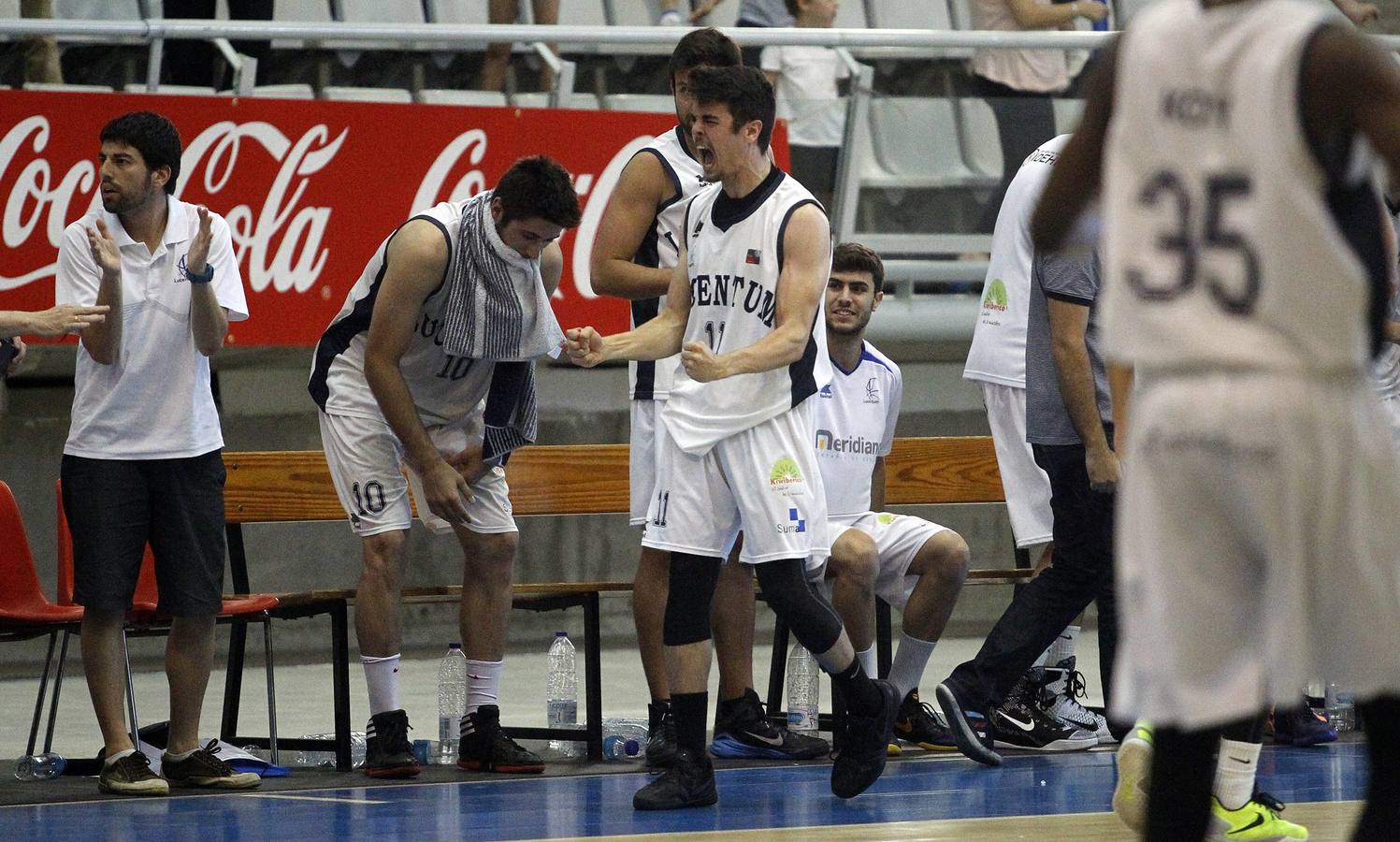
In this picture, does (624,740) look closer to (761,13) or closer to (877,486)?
(877,486)

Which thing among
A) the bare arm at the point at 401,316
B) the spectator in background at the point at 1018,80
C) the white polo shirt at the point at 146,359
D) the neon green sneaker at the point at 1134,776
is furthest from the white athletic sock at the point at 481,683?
the spectator in background at the point at 1018,80

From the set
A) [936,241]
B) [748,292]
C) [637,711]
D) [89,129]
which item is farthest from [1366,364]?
[936,241]

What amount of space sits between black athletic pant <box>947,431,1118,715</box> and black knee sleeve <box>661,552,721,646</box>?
110cm

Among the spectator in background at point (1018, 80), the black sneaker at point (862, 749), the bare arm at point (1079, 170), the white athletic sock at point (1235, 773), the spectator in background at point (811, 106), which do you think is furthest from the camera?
the spectator in background at point (1018, 80)

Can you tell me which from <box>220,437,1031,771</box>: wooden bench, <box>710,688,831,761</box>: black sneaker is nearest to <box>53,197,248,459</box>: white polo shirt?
<box>220,437,1031,771</box>: wooden bench

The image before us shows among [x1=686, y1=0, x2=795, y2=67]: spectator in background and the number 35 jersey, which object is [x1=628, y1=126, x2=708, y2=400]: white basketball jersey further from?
[x1=686, y1=0, x2=795, y2=67]: spectator in background

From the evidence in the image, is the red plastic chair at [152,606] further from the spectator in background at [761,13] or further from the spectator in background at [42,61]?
the spectator in background at [761,13]

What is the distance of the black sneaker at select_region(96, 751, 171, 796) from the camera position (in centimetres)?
557

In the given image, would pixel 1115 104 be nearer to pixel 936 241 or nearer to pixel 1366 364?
pixel 1366 364

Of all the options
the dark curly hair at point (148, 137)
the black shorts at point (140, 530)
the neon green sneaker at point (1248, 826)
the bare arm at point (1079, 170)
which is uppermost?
the dark curly hair at point (148, 137)

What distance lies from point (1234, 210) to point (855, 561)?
12.5ft

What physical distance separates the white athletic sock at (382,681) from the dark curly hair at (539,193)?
1.47 meters

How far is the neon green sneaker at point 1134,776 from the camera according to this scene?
4.35 m

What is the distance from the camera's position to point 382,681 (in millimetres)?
5992
